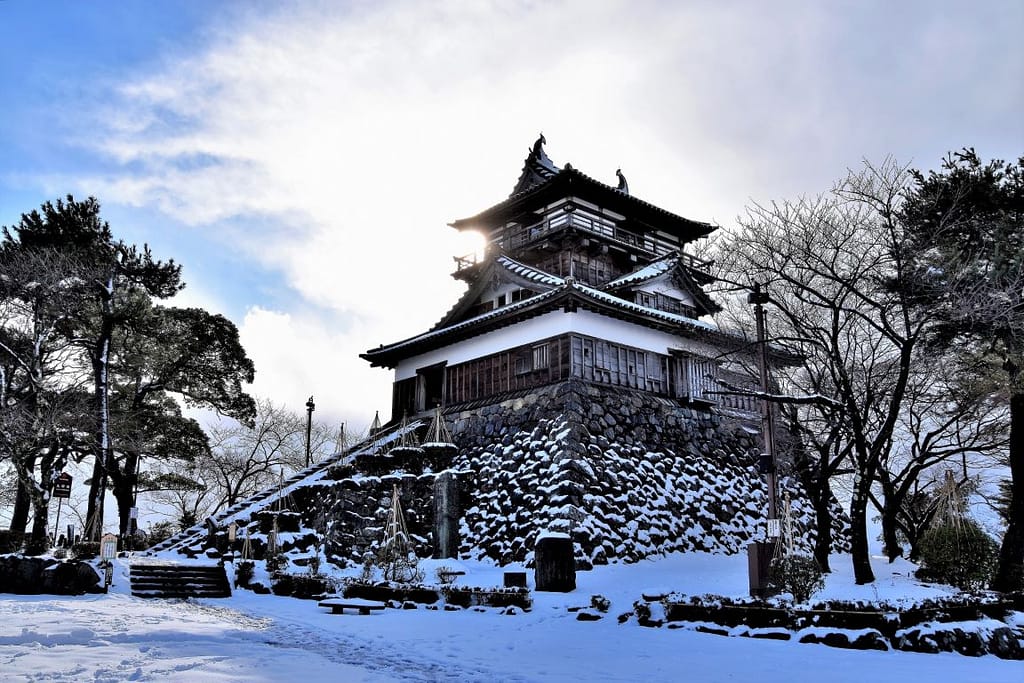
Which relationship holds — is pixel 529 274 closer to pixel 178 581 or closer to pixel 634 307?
pixel 634 307

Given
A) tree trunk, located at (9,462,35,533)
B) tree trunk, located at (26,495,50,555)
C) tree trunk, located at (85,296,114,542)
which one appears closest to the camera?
tree trunk, located at (26,495,50,555)

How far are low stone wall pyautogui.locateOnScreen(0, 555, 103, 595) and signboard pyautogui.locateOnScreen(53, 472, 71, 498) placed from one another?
534cm

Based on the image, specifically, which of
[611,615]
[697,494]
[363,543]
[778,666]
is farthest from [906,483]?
[363,543]

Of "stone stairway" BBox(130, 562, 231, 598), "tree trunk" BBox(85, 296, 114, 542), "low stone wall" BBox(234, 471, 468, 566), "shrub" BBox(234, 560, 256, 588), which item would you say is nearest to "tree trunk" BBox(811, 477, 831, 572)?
"low stone wall" BBox(234, 471, 468, 566)

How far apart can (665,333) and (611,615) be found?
14.5 metres

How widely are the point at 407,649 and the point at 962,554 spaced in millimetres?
12009

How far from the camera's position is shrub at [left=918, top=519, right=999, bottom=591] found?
1592cm

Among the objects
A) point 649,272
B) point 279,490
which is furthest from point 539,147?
point 279,490

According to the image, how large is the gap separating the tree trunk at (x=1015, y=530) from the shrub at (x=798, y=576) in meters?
4.45

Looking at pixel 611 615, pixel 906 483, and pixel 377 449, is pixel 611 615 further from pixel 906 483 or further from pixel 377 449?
pixel 377 449

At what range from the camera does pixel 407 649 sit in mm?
10875

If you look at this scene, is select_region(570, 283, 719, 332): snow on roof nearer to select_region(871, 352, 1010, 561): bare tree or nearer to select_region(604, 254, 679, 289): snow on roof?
select_region(604, 254, 679, 289): snow on roof

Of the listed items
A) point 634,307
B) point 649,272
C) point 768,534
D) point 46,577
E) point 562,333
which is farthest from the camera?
point 649,272

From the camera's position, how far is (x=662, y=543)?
22.5m
